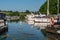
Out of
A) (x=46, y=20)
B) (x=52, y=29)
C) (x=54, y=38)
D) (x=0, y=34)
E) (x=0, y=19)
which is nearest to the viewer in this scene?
(x=54, y=38)

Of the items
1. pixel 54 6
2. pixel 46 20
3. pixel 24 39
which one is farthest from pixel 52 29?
pixel 54 6

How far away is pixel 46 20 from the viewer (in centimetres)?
8812

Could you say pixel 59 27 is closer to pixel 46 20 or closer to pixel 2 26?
pixel 2 26

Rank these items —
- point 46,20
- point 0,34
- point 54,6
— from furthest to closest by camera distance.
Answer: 1. point 54,6
2. point 46,20
3. point 0,34

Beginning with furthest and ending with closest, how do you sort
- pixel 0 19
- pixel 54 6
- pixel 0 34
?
1. pixel 54 6
2. pixel 0 19
3. pixel 0 34

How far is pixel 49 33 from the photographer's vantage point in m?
49.3

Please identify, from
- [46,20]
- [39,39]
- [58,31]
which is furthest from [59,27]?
[46,20]

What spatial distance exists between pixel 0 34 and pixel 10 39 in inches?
276

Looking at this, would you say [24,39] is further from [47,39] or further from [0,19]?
[0,19]

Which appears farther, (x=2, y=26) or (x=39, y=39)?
(x=2, y=26)

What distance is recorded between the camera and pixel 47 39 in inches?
1732

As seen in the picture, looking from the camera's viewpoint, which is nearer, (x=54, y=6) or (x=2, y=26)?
(x=2, y=26)

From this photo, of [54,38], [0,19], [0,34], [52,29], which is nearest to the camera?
[54,38]

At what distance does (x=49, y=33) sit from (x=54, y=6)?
69496mm
